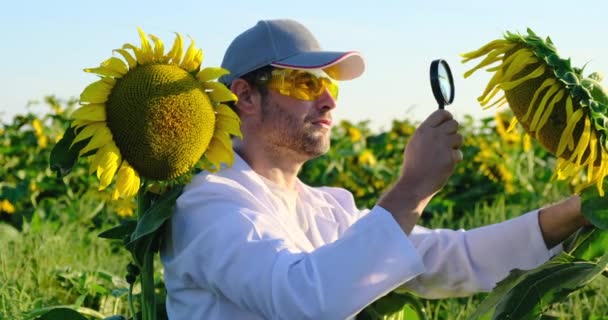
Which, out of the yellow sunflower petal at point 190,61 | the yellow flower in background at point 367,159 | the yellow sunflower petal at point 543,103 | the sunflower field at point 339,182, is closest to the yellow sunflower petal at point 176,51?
the yellow sunflower petal at point 190,61

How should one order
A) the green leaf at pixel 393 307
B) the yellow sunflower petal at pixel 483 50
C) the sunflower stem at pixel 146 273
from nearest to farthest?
the yellow sunflower petal at pixel 483 50 → the sunflower stem at pixel 146 273 → the green leaf at pixel 393 307

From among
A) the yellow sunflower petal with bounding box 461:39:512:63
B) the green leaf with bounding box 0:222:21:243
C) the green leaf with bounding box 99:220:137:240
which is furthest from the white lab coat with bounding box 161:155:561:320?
the green leaf with bounding box 0:222:21:243

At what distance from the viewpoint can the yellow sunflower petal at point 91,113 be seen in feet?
8.16

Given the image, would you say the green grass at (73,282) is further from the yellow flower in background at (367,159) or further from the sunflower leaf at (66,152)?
the yellow flower in background at (367,159)

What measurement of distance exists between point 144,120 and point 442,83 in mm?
710

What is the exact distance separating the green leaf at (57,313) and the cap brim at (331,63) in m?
0.96

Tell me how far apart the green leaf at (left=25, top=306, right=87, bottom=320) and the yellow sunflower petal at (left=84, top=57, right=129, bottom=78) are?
1.00m

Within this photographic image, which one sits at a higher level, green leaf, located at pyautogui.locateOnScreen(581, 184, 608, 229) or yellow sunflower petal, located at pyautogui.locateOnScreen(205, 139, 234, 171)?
yellow sunflower petal, located at pyautogui.locateOnScreen(205, 139, 234, 171)

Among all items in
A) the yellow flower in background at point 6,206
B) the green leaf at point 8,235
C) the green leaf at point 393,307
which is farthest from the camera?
the yellow flower in background at point 6,206

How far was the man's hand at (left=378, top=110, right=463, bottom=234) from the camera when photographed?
2533 millimetres

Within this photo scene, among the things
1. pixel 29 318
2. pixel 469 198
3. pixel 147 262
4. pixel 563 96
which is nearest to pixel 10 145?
pixel 469 198

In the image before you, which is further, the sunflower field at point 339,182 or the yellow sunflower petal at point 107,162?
the sunflower field at point 339,182

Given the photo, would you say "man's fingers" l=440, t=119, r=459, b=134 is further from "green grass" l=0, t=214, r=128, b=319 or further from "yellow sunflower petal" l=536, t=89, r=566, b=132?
"green grass" l=0, t=214, r=128, b=319

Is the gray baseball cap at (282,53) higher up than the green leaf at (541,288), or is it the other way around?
the gray baseball cap at (282,53)
